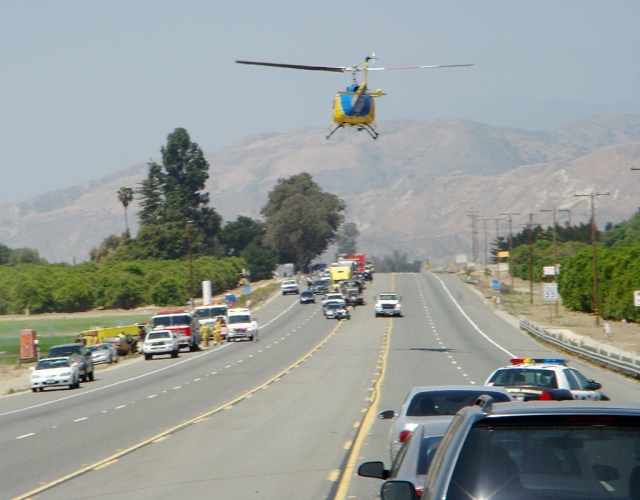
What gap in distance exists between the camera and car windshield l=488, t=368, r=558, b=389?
19312 millimetres

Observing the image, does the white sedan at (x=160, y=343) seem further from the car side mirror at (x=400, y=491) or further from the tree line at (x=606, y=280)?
the car side mirror at (x=400, y=491)

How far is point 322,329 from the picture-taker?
68562 mm

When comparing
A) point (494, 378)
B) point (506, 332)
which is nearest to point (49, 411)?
point (494, 378)

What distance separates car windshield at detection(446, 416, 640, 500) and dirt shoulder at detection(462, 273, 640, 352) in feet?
146

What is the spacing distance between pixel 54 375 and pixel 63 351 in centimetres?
454

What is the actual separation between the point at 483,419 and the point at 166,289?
10356cm

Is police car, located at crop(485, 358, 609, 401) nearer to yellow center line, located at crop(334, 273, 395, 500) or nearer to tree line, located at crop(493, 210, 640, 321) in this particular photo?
yellow center line, located at crop(334, 273, 395, 500)

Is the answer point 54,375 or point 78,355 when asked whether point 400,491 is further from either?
point 78,355

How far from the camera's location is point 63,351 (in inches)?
1592

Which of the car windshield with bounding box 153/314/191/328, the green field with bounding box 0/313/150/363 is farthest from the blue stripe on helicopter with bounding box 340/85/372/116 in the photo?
the green field with bounding box 0/313/150/363

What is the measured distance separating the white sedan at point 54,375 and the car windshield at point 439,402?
2555cm

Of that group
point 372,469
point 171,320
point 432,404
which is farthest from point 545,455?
point 171,320

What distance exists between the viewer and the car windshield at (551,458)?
15.0 ft

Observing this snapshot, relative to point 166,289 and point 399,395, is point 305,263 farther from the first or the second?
point 399,395
